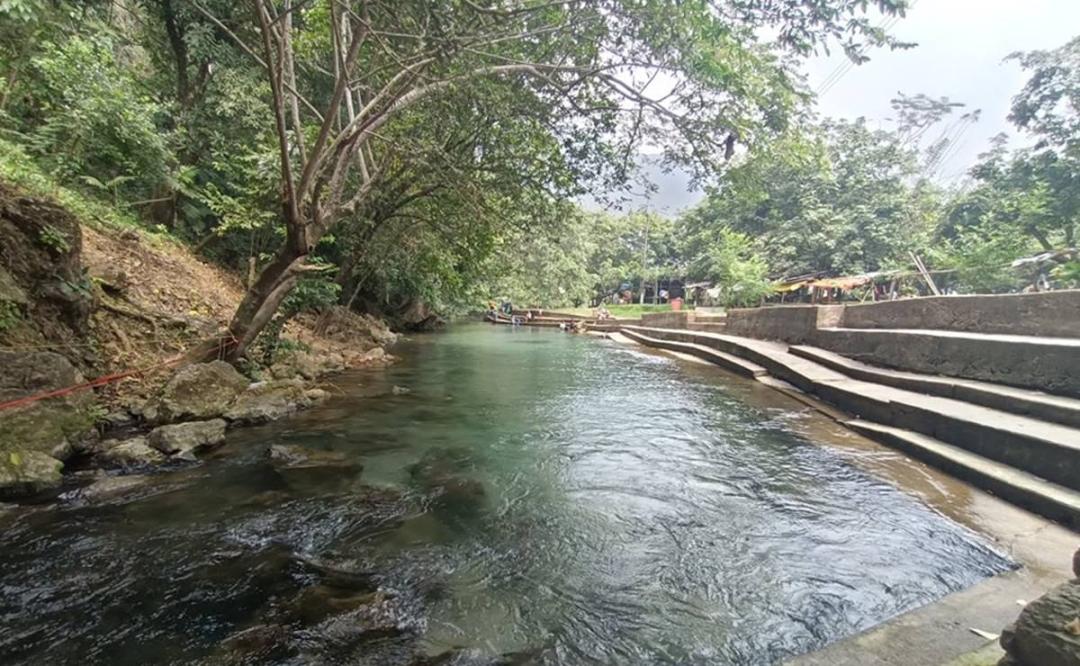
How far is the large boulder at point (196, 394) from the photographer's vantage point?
5645mm

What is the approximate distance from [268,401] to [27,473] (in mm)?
2798

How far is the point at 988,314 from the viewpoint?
716 cm

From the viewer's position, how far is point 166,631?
2492 millimetres

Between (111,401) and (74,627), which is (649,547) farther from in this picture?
(111,401)

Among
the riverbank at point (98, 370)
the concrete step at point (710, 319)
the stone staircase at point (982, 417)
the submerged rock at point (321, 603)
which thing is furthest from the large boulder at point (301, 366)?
the concrete step at point (710, 319)

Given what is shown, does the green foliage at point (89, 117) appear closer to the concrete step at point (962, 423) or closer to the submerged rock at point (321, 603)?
the submerged rock at point (321, 603)

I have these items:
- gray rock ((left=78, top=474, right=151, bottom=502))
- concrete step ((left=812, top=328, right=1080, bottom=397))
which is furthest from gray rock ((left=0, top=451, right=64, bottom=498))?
concrete step ((left=812, top=328, right=1080, bottom=397))

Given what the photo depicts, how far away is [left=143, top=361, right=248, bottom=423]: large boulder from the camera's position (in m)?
5.64

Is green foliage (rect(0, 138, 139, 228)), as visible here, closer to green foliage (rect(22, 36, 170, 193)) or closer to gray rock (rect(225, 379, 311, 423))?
green foliage (rect(22, 36, 170, 193))

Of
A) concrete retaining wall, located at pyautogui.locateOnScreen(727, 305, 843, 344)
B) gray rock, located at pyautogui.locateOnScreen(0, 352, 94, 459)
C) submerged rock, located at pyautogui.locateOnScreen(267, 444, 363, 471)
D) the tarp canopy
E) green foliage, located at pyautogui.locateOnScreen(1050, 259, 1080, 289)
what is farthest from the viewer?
the tarp canopy

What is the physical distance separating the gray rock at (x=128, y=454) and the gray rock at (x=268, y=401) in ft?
3.98

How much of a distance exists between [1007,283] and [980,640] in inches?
635

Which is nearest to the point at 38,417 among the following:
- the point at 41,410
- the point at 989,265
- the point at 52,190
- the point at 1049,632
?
the point at 41,410

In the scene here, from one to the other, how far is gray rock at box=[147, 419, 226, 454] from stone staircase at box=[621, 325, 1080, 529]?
7.21 metres
